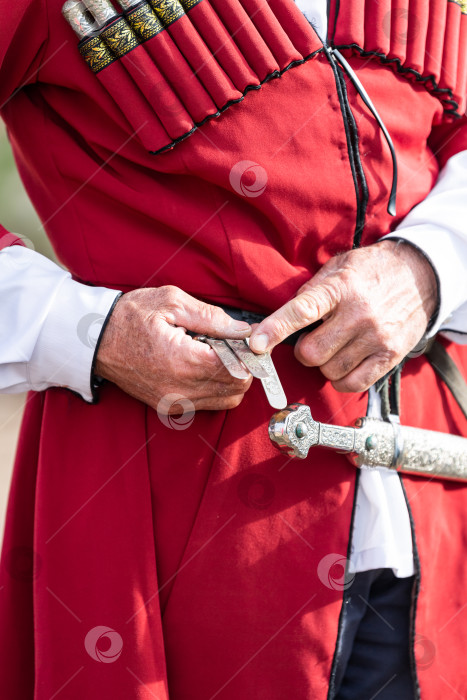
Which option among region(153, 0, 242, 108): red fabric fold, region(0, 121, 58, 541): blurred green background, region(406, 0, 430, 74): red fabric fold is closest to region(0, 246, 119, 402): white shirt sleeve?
region(153, 0, 242, 108): red fabric fold

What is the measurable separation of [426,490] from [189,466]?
0.44 m

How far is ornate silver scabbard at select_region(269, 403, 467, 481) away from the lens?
1094mm

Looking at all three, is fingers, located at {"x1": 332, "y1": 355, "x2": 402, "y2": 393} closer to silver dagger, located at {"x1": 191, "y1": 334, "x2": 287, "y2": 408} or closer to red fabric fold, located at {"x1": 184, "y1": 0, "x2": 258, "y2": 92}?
silver dagger, located at {"x1": 191, "y1": 334, "x2": 287, "y2": 408}

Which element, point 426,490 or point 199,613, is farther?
point 426,490

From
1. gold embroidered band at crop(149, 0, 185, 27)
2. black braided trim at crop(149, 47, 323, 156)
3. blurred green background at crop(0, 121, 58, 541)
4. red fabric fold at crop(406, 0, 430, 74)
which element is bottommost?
blurred green background at crop(0, 121, 58, 541)

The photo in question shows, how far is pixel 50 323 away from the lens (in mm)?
1154

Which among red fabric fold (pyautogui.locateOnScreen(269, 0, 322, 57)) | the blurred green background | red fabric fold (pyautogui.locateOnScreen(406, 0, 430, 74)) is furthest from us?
the blurred green background

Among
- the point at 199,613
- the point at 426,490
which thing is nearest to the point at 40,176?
the point at 199,613

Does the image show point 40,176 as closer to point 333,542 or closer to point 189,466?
point 189,466

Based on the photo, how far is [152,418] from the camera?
1192mm

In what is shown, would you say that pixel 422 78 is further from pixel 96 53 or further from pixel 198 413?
pixel 198 413

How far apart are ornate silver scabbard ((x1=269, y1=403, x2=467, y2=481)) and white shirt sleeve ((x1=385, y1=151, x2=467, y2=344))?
0.68ft

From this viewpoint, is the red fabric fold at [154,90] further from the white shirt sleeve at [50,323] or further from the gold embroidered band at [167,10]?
the white shirt sleeve at [50,323]

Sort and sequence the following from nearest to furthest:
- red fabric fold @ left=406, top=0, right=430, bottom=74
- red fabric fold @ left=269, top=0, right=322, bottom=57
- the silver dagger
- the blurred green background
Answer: the silver dagger
red fabric fold @ left=269, top=0, right=322, bottom=57
red fabric fold @ left=406, top=0, right=430, bottom=74
the blurred green background
